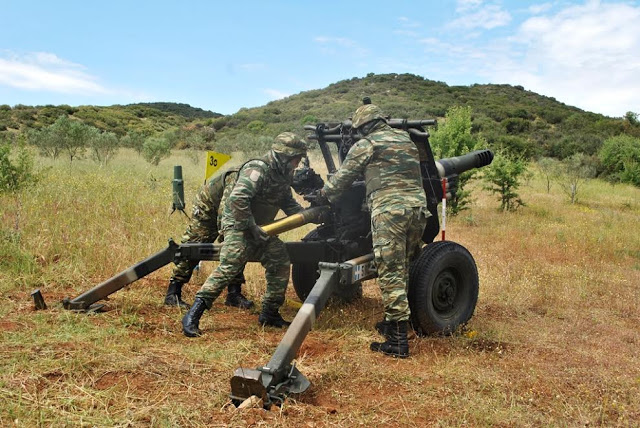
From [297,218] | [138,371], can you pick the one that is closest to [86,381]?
[138,371]

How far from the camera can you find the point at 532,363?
4395mm

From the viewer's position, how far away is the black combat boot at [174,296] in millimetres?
5660

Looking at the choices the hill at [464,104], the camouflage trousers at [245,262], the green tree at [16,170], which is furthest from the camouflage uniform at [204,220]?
the hill at [464,104]

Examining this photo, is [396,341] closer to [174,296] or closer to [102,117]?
[174,296]

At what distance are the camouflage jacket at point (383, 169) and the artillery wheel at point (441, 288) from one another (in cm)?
57

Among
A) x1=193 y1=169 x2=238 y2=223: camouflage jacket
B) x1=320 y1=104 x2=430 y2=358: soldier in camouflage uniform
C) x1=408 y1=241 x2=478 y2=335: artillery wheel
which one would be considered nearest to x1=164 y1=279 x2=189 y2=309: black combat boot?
x1=193 y1=169 x2=238 y2=223: camouflage jacket

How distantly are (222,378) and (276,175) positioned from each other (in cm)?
210

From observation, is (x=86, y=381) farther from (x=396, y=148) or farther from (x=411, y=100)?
(x=411, y=100)

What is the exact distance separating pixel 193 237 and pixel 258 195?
3.28 feet

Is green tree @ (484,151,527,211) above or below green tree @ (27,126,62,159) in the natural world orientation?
below

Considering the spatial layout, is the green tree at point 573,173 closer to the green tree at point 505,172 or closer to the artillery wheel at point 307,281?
the green tree at point 505,172

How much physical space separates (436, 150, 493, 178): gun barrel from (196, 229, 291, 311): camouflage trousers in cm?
175

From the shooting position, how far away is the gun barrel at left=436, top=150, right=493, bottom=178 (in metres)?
5.56

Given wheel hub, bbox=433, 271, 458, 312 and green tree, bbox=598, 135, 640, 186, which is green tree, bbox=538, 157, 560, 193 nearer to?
green tree, bbox=598, 135, 640, 186
